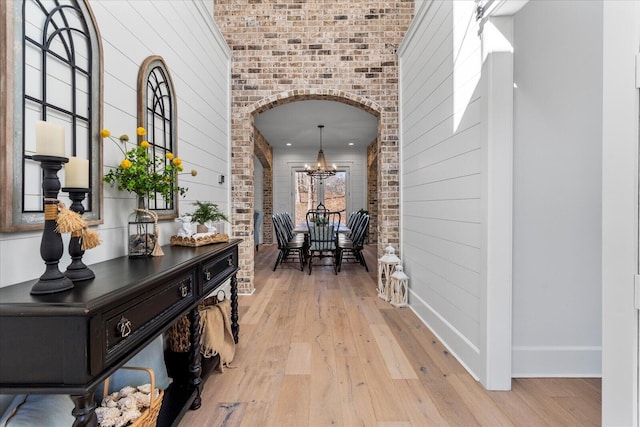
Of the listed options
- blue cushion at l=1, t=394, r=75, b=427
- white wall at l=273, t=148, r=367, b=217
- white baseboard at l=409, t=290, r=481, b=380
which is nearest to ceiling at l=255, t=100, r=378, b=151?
white wall at l=273, t=148, r=367, b=217

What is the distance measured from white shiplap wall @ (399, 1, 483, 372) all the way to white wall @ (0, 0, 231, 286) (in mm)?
2053

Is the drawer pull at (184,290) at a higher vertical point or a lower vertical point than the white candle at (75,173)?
lower

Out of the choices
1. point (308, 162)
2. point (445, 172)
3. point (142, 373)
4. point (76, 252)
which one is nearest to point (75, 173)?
point (76, 252)

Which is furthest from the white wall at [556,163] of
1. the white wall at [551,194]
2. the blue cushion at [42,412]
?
the blue cushion at [42,412]

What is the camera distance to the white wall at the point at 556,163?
1.83 metres

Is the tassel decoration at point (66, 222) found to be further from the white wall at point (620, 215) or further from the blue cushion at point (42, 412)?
the white wall at point (620, 215)

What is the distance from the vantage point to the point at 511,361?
180 cm

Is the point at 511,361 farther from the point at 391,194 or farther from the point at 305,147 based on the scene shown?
the point at 305,147

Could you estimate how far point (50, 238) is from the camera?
0.89m

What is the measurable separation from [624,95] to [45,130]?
6.08 feet

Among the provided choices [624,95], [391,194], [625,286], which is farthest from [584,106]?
[391,194]

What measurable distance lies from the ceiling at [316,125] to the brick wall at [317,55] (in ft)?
4.78

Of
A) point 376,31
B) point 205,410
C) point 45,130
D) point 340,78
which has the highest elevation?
point 376,31

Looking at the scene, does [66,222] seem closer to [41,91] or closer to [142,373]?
[41,91]
